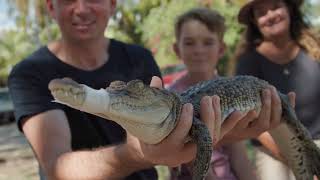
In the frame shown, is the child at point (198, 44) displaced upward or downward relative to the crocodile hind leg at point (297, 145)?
upward

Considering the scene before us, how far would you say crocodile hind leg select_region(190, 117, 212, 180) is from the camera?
1.64 meters

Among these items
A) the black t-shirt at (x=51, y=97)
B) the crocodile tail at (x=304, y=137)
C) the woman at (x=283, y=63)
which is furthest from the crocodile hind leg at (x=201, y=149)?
the woman at (x=283, y=63)

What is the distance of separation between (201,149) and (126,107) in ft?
1.12

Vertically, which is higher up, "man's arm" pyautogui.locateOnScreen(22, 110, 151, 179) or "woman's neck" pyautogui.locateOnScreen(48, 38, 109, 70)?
"woman's neck" pyautogui.locateOnScreen(48, 38, 109, 70)

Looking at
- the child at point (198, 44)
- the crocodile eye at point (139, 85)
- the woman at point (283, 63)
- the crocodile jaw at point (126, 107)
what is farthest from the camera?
the woman at point (283, 63)

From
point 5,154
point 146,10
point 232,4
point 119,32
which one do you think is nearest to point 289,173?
point 5,154

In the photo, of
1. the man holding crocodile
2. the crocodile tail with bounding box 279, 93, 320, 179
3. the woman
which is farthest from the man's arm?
the woman

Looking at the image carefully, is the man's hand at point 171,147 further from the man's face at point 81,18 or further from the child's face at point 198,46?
the child's face at point 198,46

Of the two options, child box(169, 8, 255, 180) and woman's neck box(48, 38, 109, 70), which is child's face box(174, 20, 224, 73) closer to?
child box(169, 8, 255, 180)

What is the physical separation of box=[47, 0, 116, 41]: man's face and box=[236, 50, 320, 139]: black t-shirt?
3.98 ft

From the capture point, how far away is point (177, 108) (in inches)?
64.7

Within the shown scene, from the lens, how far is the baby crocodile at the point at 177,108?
1.28 meters

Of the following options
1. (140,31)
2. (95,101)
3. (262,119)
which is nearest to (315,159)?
(262,119)

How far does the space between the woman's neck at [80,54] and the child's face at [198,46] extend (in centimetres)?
86
